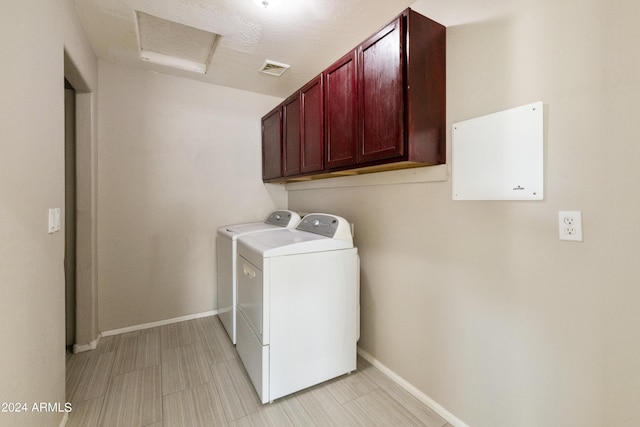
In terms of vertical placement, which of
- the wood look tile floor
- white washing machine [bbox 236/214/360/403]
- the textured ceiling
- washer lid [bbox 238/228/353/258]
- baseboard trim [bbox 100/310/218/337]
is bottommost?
the wood look tile floor

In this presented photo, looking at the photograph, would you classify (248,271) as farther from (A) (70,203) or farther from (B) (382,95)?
(A) (70,203)

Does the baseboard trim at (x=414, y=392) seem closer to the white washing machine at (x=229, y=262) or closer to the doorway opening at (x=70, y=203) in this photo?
the white washing machine at (x=229, y=262)

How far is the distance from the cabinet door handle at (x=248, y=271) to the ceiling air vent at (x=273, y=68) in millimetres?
1786

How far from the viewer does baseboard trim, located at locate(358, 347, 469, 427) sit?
1477 millimetres

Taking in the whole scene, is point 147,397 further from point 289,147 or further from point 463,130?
point 463,130

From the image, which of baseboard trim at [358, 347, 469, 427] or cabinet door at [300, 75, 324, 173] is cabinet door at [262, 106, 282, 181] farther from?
baseboard trim at [358, 347, 469, 427]

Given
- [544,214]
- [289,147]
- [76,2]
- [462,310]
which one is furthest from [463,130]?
[76,2]

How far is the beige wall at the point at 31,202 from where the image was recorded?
3.06 feet

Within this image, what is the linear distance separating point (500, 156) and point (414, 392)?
59.0 inches

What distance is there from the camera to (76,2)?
164cm

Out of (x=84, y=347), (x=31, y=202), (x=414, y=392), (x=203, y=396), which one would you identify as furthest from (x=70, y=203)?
(x=414, y=392)

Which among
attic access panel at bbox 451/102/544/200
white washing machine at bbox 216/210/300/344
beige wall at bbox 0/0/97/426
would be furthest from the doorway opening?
attic access panel at bbox 451/102/544/200

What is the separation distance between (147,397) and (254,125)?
2.61 metres

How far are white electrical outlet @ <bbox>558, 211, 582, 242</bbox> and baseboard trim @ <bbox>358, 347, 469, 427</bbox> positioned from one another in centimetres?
113
